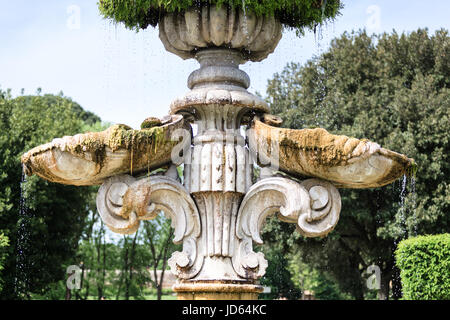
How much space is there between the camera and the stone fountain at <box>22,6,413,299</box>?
187 inches

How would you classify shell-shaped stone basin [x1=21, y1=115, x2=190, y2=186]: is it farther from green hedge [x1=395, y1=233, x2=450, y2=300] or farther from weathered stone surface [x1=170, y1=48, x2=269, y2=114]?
green hedge [x1=395, y1=233, x2=450, y2=300]

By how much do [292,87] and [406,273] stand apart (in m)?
11.8

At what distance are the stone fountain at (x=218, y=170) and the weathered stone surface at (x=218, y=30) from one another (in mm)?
11

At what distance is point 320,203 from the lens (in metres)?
4.94

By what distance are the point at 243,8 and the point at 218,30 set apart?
1.02 feet

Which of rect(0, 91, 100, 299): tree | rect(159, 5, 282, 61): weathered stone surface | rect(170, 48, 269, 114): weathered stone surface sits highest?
rect(0, 91, 100, 299): tree

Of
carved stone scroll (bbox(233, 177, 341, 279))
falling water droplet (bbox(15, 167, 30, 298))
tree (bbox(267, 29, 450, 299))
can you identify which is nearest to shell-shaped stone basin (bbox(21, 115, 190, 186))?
carved stone scroll (bbox(233, 177, 341, 279))

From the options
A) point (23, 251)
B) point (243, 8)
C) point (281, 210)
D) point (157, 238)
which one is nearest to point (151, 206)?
point (281, 210)

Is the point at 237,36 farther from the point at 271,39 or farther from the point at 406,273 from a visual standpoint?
the point at 406,273

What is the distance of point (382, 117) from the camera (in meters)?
20.8

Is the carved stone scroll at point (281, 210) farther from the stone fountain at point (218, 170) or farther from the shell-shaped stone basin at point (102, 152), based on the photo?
the shell-shaped stone basin at point (102, 152)

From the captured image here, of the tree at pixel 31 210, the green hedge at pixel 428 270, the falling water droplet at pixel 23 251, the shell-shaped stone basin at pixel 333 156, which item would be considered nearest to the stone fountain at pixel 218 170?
the shell-shaped stone basin at pixel 333 156

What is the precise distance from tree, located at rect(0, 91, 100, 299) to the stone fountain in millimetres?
11783
